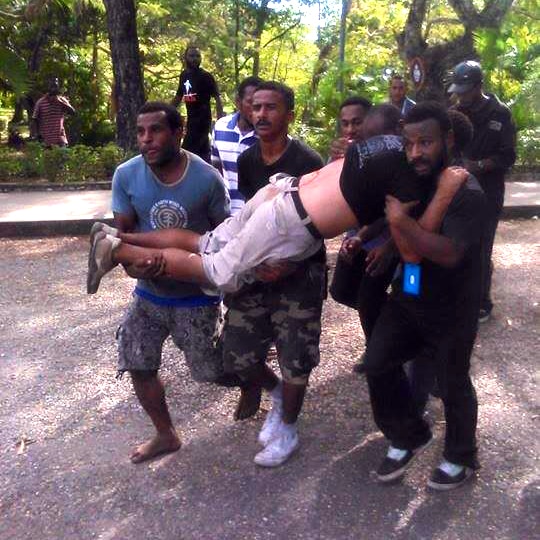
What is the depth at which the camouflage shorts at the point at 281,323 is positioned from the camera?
345 cm

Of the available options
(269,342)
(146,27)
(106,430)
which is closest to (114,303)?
(106,430)

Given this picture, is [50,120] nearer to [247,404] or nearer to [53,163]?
[53,163]

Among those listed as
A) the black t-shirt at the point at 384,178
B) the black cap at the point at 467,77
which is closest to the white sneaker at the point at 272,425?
the black t-shirt at the point at 384,178

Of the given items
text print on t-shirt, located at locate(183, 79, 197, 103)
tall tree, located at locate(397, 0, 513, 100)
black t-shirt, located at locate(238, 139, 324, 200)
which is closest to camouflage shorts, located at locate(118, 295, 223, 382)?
black t-shirt, located at locate(238, 139, 324, 200)

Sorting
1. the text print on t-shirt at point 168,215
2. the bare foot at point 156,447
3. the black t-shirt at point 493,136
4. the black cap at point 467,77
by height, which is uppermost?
the black cap at point 467,77

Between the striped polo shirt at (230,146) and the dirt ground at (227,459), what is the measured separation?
1.19 meters

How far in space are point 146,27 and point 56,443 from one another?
53.3ft

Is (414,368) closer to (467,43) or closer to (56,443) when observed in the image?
(56,443)

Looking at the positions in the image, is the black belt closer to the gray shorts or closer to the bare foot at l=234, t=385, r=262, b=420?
the gray shorts

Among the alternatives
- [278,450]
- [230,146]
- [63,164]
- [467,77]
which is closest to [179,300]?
[278,450]

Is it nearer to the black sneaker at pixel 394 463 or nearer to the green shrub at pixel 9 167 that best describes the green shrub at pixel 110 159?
the green shrub at pixel 9 167

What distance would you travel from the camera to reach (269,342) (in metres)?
3.60

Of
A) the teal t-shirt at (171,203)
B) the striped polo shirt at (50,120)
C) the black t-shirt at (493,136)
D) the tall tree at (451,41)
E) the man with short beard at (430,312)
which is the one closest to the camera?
the man with short beard at (430,312)

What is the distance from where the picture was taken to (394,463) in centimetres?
342
